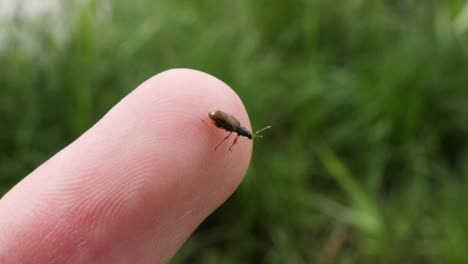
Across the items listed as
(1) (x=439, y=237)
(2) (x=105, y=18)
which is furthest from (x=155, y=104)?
(2) (x=105, y=18)

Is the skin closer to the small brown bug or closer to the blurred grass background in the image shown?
the small brown bug

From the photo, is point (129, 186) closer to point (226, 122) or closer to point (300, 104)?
point (226, 122)

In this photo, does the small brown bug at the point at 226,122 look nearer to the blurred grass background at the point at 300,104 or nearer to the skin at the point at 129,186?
the skin at the point at 129,186

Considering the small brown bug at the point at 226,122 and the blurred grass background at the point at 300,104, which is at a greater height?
the small brown bug at the point at 226,122

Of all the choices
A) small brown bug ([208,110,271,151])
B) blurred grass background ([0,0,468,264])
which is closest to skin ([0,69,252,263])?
small brown bug ([208,110,271,151])

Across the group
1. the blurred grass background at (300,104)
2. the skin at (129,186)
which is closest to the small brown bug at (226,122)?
the skin at (129,186)
